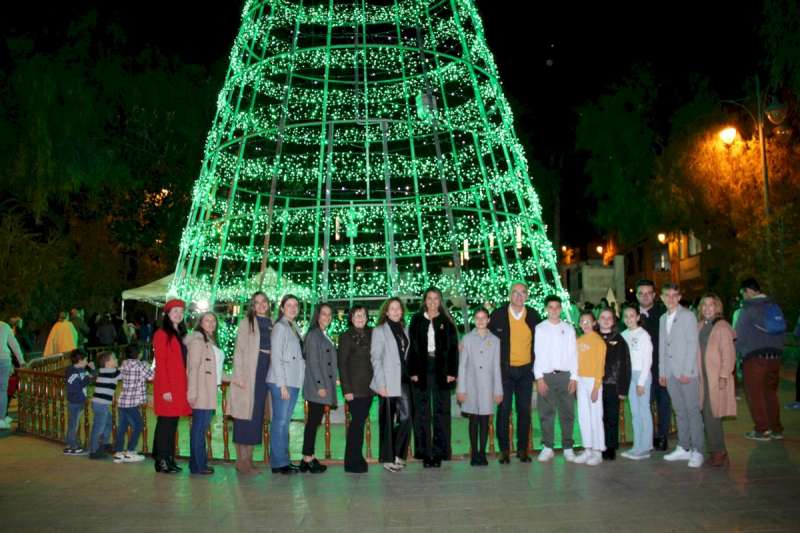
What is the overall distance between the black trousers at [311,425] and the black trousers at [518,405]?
1.81 m

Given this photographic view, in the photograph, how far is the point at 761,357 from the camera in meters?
9.54

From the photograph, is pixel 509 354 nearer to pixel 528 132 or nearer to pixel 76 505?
pixel 76 505

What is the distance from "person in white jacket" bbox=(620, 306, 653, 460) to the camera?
327 inches

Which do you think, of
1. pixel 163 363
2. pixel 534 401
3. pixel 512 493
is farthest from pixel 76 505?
pixel 534 401

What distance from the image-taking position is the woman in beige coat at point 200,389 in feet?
25.8

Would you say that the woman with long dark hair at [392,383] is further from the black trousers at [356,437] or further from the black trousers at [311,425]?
the black trousers at [311,425]

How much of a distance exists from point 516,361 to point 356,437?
1.81 metres

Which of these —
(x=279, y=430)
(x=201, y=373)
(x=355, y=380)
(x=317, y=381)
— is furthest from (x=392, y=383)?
(x=201, y=373)

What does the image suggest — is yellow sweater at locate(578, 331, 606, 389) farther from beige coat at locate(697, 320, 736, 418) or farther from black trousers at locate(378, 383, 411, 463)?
black trousers at locate(378, 383, 411, 463)

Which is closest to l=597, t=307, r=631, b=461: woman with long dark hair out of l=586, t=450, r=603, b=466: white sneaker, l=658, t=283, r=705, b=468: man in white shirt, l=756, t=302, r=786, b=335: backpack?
l=586, t=450, r=603, b=466: white sneaker

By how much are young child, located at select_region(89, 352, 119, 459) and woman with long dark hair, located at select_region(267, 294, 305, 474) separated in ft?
6.80

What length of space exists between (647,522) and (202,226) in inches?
315

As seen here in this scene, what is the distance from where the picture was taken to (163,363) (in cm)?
795

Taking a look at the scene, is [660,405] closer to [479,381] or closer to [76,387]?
[479,381]
